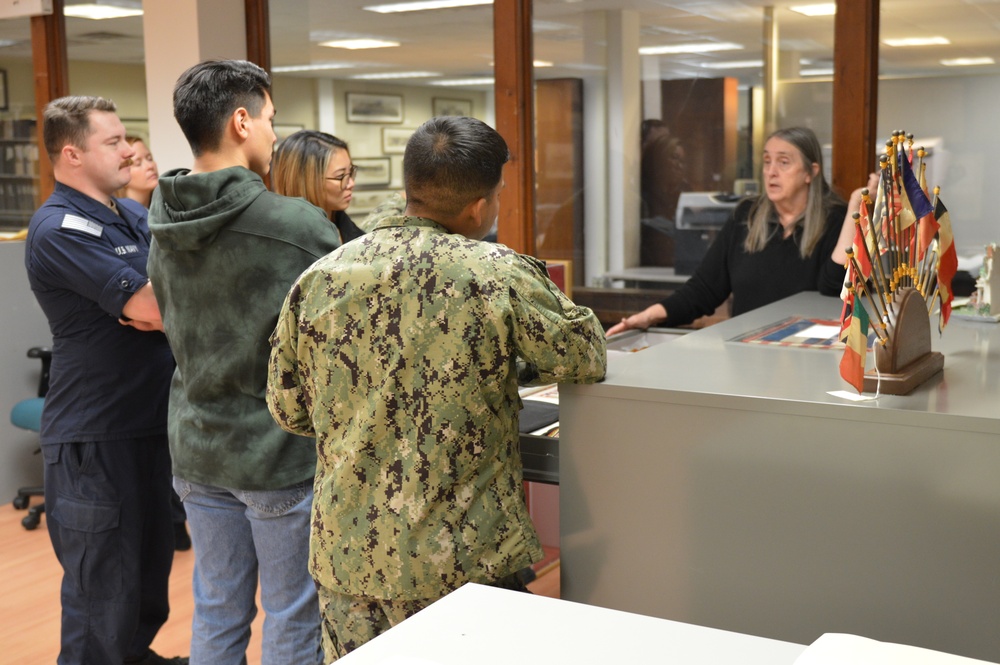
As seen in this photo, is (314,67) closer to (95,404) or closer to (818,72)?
(818,72)

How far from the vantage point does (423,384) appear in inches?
65.0

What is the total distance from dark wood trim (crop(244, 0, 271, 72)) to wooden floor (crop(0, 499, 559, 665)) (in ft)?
7.62

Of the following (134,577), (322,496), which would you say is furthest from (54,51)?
(322,496)

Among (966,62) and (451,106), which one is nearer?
(966,62)

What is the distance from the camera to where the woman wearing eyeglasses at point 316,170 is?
2955mm

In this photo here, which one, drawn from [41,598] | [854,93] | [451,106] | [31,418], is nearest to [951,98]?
[854,93]

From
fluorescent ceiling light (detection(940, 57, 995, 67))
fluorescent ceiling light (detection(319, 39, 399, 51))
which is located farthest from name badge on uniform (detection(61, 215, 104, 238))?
fluorescent ceiling light (detection(940, 57, 995, 67))

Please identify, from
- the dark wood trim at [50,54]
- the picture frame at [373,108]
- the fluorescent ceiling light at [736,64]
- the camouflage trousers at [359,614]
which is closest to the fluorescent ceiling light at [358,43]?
the picture frame at [373,108]

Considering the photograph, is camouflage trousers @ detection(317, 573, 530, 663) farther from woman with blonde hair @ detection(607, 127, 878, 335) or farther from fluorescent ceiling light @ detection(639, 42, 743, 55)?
fluorescent ceiling light @ detection(639, 42, 743, 55)

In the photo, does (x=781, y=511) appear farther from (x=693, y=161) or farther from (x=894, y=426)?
(x=693, y=161)

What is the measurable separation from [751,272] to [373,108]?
2.30 metres

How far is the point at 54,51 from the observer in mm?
5449

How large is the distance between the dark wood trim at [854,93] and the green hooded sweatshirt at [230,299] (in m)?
2.21

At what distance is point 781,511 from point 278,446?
40.8 inches
